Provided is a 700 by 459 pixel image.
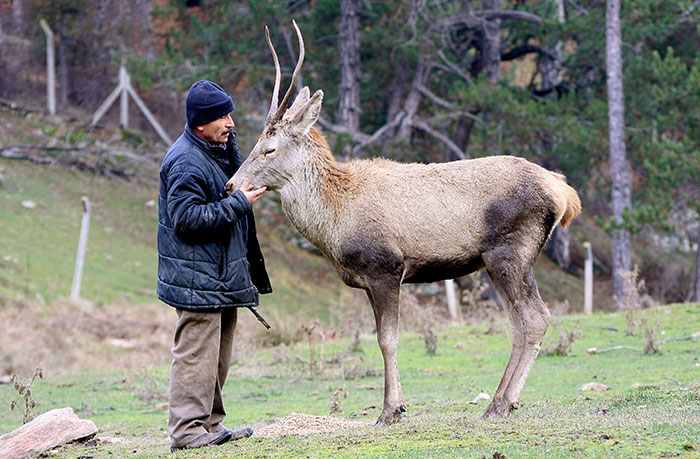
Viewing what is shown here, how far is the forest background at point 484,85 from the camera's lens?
2377 cm

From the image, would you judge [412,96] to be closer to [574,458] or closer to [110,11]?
[110,11]

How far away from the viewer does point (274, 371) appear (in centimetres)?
1366

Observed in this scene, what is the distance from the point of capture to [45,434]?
795cm

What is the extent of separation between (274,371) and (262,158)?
21.0 feet

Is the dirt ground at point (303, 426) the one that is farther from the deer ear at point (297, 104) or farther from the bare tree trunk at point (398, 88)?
the bare tree trunk at point (398, 88)

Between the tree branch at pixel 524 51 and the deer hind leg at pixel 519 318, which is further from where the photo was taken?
the tree branch at pixel 524 51

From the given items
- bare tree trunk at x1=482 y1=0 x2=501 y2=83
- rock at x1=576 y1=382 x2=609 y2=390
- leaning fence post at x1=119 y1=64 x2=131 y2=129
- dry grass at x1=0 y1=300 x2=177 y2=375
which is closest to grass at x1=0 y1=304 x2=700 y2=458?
rock at x1=576 y1=382 x2=609 y2=390

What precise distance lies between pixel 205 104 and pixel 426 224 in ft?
6.66

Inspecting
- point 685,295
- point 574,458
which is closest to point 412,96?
point 685,295

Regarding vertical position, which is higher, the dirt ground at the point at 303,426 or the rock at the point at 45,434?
the dirt ground at the point at 303,426

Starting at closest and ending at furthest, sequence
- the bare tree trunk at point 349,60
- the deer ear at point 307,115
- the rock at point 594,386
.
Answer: the deer ear at point 307,115 < the rock at point 594,386 < the bare tree trunk at point 349,60

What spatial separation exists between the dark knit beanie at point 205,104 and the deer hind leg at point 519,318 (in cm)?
246

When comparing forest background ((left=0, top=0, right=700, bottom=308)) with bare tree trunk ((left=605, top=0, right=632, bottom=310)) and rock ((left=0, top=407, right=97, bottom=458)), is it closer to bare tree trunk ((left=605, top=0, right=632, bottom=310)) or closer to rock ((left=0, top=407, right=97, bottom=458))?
bare tree trunk ((left=605, top=0, right=632, bottom=310))

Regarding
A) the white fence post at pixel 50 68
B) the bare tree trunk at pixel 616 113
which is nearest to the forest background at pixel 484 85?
the bare tree trunk at pixel 616 113
